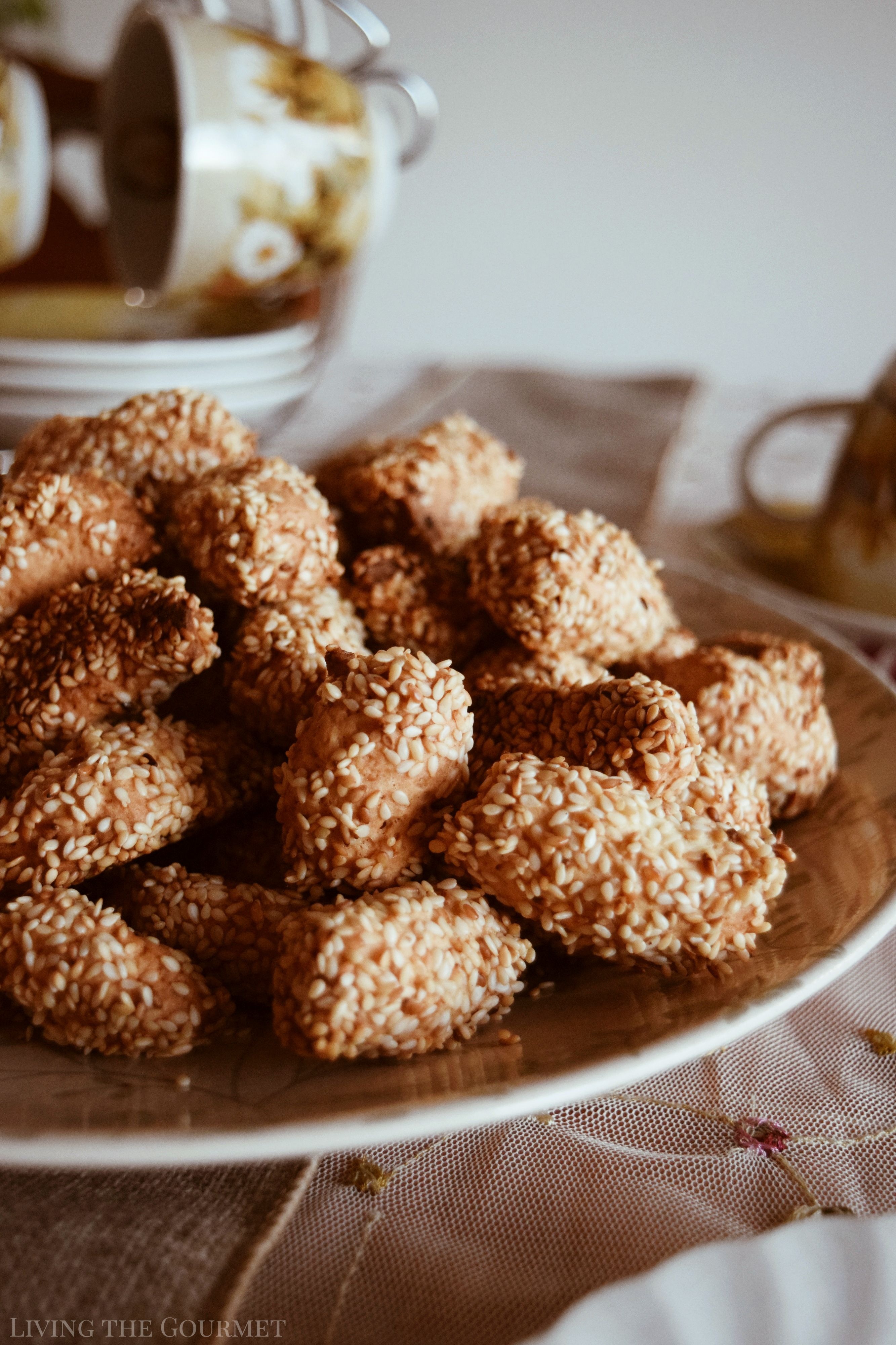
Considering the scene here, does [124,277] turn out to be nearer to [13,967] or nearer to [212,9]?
[212,9]

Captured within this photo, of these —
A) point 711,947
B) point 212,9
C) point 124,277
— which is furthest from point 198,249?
point 711,947

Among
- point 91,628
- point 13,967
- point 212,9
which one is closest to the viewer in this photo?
point 13,967

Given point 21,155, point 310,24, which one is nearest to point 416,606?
point 21,155

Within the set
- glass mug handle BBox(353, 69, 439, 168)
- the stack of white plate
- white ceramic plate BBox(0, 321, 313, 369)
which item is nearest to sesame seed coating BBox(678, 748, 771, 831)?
the stack of white plate

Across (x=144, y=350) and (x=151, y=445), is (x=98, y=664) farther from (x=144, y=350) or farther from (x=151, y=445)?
(x=144, y=350)

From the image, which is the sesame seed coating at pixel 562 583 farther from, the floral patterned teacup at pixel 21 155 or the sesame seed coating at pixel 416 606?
the floral patterned teacup at pixel 21 155

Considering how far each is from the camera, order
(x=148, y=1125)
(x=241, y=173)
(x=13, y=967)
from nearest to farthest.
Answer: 1. (x=148, y=1125)
2. (x=13, y=967)
3. (x=241, y=173)

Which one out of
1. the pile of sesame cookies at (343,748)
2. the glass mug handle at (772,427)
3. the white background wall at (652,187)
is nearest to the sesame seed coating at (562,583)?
the pile of sesame cookies at (343,748)
